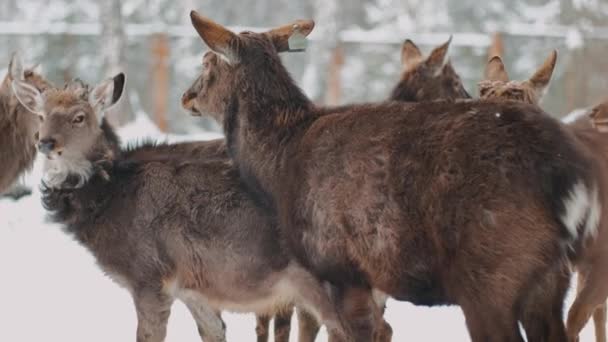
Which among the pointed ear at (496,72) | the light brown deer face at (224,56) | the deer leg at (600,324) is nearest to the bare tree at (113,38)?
the pointed ear at (496,72)

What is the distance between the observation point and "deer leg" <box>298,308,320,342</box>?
8992 millimetres

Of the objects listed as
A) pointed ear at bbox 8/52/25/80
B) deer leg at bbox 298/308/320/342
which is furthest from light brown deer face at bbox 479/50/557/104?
pointed ear at bbox 8/52/25/80

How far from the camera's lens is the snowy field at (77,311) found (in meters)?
10.2

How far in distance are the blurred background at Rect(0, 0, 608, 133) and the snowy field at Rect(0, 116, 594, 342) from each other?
25.4ft

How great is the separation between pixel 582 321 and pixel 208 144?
3.44 metres

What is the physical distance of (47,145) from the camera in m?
8.50

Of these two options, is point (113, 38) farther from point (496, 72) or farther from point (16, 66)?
point (496, 72)

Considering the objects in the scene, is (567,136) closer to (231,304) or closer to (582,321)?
(582,321)

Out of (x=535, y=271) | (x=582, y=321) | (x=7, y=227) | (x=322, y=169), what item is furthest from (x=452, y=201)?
(x=7, y=227)

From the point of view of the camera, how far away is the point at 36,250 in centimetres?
1327

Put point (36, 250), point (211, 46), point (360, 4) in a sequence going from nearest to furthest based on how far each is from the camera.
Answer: point (211, 46), point (36, 250), point (360, 4)

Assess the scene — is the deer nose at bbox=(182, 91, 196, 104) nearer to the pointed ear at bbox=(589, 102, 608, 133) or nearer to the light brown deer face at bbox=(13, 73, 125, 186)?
the light brown deer face at bbox=(13, 73, 125, 186)

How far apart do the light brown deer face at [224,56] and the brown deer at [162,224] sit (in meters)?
0.47

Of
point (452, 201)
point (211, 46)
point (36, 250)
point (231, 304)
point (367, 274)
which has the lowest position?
point (36, 250)
